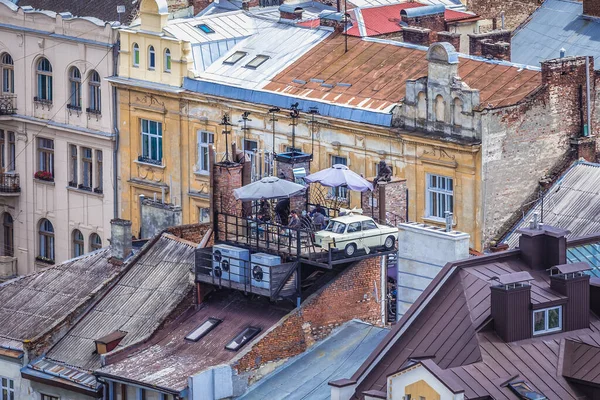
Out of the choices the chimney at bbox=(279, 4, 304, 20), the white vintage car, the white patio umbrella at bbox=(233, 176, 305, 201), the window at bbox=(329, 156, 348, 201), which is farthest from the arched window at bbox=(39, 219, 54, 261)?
the white vintage car

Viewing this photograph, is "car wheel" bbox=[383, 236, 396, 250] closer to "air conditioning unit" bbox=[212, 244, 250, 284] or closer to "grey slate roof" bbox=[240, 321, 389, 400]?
"grey slate roof" bbox=[240, 321, 389, 400]

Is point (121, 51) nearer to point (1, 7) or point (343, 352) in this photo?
point (1, 7)

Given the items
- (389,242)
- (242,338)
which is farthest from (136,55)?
(242,338)

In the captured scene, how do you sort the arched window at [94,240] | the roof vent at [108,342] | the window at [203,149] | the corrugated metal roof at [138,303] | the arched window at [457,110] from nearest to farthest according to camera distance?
1. the roof vent at [108,342]
2. the corrugated metal roof at [138,303]
3. the arched window at [457,110]
4. the window at [203,149]
5. the arched window at [94,240]

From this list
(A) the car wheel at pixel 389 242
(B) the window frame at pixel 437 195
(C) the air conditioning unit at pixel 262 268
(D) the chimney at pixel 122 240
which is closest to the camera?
(C) the air conditioning unit at pixel 262 268

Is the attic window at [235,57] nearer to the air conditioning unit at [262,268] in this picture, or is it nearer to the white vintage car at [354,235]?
the white vintage car at [354,235]

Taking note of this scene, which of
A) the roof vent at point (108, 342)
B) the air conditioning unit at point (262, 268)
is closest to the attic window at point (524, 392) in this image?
the air conditioning unit at point (262, 268)

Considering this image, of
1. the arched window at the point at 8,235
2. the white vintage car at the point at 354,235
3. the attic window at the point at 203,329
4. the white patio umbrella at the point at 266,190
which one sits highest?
the white patio umbrella at the point at 266,190
